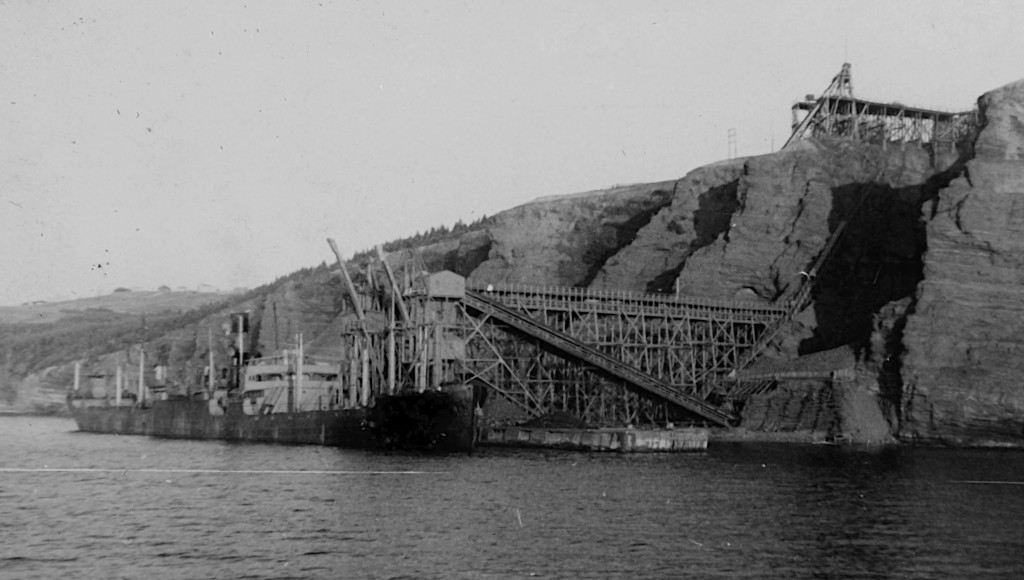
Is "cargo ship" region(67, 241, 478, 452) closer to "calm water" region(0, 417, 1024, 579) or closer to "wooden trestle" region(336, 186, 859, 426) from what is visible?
"wooden trestle" region(336, 186, 859, 426)

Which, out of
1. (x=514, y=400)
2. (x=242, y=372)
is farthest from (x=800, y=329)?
(x=242, y=372)

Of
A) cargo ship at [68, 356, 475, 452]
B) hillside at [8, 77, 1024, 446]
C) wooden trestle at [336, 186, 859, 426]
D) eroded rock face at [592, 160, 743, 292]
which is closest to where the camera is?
cargo ship at [68, 356, 475, 452]

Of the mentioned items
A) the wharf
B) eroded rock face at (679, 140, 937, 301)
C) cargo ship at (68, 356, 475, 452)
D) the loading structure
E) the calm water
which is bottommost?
the calm water

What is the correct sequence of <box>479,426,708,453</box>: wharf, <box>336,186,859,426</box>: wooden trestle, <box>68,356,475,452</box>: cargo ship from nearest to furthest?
<box>68,356,475,452</box>: cargo ship, <box>479,426,708,453</box>: wharf, <box>336,186,859,426</box>: wooden trestle

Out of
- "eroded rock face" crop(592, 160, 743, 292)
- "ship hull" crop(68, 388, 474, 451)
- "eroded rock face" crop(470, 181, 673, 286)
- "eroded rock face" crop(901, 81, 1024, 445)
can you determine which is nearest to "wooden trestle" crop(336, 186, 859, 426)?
"ship hull" crop(68, 388, 474, 451)

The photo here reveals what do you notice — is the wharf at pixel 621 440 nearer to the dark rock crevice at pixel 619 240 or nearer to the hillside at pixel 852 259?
the hillside at pixel 852 259

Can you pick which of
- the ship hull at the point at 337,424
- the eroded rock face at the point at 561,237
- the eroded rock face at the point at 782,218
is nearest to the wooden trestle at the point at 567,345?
the eroded rock face at the point at 782,218

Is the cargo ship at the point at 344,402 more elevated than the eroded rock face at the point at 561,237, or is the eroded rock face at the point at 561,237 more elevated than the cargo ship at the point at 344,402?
the eroded rock face at the point at 561,237

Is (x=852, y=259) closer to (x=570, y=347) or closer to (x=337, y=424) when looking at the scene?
(x=570, y=347)
